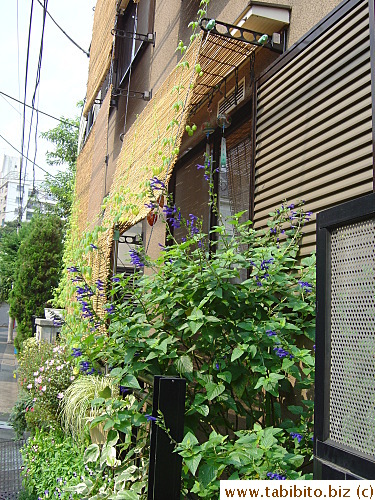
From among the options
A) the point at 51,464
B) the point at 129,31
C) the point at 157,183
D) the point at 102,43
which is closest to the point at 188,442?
the point at 157,183

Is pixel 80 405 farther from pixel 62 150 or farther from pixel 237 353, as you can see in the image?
pixel 62 150

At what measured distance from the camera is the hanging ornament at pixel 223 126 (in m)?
4.14

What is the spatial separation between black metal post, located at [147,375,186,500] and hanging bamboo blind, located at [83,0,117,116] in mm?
6730

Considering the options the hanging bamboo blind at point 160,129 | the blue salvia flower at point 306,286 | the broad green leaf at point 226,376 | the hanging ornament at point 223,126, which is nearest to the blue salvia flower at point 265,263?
the blue salvia flower at point 306,286

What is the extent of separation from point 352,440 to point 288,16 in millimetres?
2875

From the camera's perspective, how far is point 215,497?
6.61ft

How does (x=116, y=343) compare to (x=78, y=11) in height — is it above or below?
below

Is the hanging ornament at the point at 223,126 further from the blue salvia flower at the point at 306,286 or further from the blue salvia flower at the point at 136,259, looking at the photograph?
the blue salvia flower at the point at 306,286

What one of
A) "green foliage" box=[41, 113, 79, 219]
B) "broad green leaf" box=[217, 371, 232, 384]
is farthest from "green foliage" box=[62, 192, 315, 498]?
"green foliage" box=[41, 113, 79, 219]

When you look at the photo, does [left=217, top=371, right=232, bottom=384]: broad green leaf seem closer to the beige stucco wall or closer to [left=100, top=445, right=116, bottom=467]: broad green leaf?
[left=100, top=445, right=116, bottom=467]: broad green leaf

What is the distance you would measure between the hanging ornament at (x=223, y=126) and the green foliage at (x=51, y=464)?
102 inches

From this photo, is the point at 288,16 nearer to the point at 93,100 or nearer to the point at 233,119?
the point at 233,119

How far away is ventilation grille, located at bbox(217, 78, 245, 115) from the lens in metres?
3.86

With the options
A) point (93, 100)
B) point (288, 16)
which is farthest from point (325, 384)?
point (93, 100)
